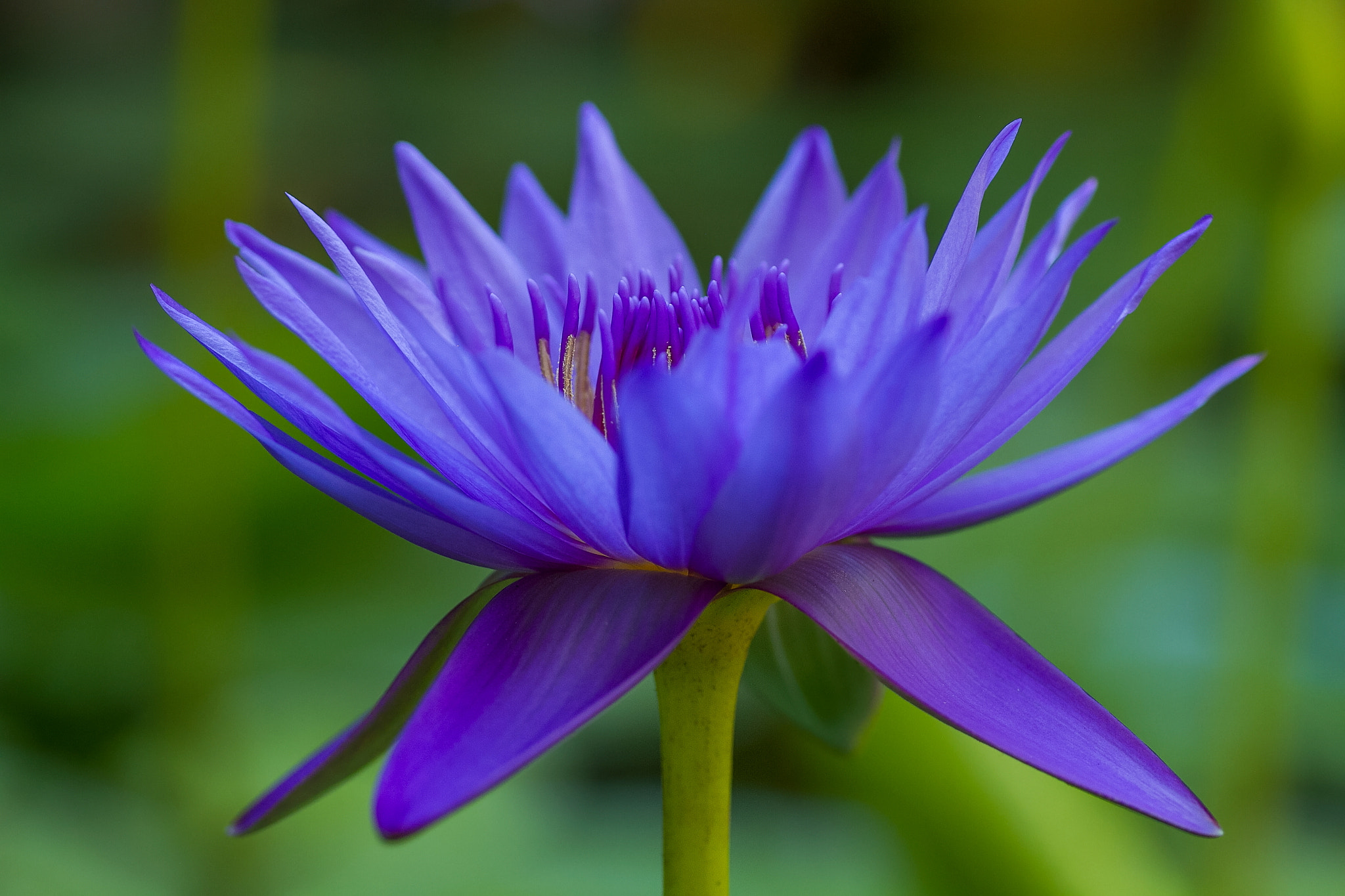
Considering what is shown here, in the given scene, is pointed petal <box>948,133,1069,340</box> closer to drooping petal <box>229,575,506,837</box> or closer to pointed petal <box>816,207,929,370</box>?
pointed petal <box>816,207,929,370</box>

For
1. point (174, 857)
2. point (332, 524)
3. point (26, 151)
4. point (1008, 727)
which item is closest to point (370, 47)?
point (26, 151)

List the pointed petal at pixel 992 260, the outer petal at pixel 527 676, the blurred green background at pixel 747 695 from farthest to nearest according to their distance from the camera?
the blurred green background at pixel 747 695, the pointed petal at pixel 992 260, the outer petal at pixel 527 676

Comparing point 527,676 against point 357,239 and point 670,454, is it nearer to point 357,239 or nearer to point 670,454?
point 670,454

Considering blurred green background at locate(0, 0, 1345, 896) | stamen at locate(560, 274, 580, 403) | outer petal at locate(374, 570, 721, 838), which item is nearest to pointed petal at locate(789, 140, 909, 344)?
stamen at locate(560, 274, 580, 403)

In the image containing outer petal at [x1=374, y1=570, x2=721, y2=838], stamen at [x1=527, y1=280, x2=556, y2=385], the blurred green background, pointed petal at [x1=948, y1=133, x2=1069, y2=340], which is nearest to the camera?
outer petal at [x1=374, y1=570, x2=721, y2=838]

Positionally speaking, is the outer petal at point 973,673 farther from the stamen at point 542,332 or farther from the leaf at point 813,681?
the stamen at point 542,332

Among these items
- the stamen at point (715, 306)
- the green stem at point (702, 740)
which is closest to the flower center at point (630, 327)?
the stamen at point (715, 306)
